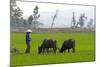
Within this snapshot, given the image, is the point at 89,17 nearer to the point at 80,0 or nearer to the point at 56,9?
the point at 80,0

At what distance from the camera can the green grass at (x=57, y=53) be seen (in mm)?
2311

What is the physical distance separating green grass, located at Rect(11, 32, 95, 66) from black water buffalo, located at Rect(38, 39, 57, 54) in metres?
0.04

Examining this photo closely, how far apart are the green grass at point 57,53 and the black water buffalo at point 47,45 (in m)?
0.04

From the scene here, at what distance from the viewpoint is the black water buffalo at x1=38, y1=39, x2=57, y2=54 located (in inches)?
95.3

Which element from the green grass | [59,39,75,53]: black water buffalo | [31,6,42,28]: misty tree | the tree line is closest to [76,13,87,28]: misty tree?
the tree line

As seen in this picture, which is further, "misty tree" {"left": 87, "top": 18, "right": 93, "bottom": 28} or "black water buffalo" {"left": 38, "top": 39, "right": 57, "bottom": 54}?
"misty tree" {"left": 87, "top": 18, "right": 93, "bottom": 28}

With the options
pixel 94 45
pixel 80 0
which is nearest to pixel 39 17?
pixel 80 0

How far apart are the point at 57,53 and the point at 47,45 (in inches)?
5.8

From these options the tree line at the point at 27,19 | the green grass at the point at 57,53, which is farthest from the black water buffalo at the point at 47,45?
the tree line at the point at 27,19

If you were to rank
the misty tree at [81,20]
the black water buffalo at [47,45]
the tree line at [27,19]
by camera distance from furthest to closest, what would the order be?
the misty tree at [81,20] → the black water buffalo at [47,45] → the tree line at [27,19]

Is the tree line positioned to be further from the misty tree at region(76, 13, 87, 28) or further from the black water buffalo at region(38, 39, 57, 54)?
the black water buffalo at region(38, 39, 57, 54)

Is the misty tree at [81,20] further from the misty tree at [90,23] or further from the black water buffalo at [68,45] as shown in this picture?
the black water buffalo at [68,45]

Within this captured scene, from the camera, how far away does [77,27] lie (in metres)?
2.60
